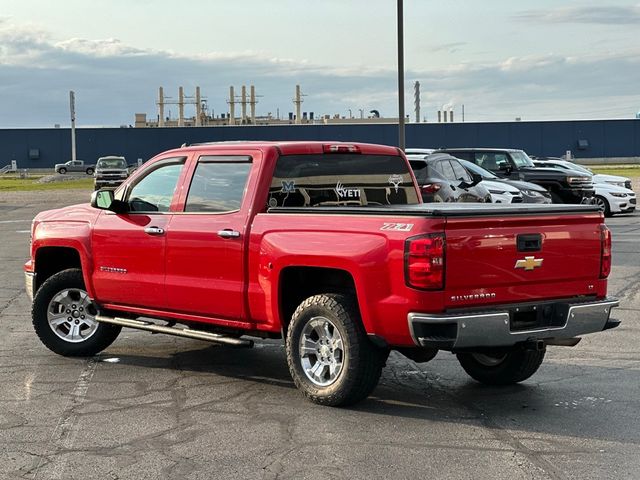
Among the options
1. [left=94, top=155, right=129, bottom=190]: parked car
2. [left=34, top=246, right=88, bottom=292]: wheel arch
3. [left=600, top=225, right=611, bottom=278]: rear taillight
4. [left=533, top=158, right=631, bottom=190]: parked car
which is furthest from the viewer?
[left=94, top=155, right=129, bottom=190]: parked car

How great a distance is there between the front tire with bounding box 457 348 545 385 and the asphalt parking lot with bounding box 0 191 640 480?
12cm

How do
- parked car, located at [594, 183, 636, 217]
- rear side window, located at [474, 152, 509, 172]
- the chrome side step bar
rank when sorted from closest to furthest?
the chrome side step bar
rear side window, located at [474, 152, 509, 172]
parked car, located at [594, 183, 636, 217]

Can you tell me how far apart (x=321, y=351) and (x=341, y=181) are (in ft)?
5.44

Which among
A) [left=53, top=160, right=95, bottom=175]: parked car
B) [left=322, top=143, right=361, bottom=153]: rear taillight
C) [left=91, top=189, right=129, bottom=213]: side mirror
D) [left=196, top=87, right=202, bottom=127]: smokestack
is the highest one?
[left=196, top=87, right=202, bottom=127]: smokestack

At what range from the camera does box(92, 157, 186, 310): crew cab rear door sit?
315 inches

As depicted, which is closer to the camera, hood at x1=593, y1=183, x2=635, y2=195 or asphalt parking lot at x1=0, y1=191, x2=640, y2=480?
asphalt parking lot at x1=0, y1=191, x2=640, y2=480

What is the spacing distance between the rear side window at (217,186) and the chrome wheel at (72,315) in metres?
1.68

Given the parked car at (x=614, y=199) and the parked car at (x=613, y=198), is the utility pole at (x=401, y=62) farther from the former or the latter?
the parked car at (x=614, y=199)

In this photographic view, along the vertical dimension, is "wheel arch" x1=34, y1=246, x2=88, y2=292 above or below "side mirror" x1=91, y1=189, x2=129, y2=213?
below

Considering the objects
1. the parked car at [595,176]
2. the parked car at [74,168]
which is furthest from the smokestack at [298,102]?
the parked car at [595,176]

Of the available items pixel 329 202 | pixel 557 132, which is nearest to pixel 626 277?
pixel 329 202

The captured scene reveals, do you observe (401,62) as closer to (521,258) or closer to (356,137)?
(521,258)

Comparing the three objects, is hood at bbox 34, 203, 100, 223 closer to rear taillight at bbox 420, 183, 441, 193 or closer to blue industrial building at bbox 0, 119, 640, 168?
rear taillight at bbox 420, 183, 441, 193

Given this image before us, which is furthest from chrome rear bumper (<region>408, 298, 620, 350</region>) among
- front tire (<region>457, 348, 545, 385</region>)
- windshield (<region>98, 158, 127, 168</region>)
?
windshield (<region>98, 158, 127, 168</region>)
